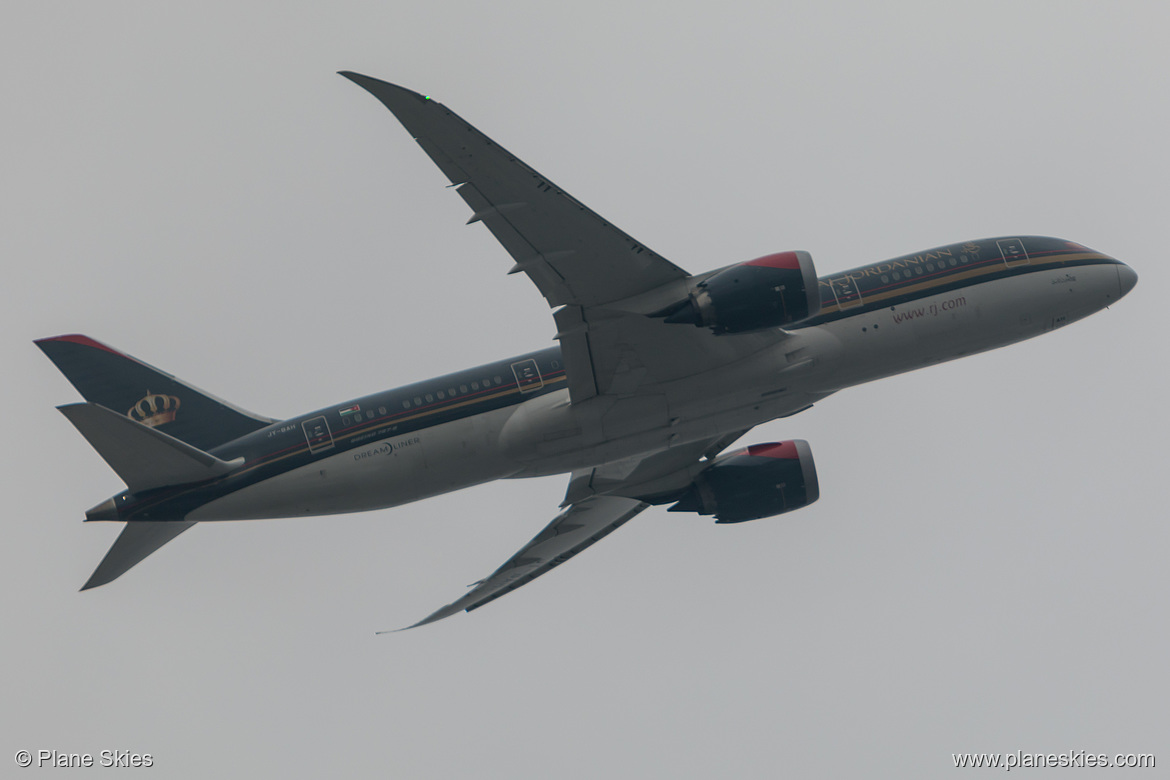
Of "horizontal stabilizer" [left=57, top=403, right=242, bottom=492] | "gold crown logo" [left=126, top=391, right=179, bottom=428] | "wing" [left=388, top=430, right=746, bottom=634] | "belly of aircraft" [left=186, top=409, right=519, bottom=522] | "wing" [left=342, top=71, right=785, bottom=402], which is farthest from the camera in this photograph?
"wing" [left=388, top=430, right=746, bottom=634]

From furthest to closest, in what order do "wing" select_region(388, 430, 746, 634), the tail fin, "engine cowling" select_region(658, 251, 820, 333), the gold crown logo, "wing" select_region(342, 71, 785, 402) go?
"wing" select_region(388, 430, 746, 634)
the gold crown logo
the tail fin
"engine cowling" select_region(658, 251, 820, 333)
"wing" select_region(342, 71, 785, 402)

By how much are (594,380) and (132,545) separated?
555 inches

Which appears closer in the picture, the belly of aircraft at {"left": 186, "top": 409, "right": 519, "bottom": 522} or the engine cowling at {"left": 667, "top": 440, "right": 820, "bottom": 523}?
the belly of aircraft at {"left": 186, "top": 409, "right": 519, "bottom": 522}

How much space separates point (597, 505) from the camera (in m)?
40.2

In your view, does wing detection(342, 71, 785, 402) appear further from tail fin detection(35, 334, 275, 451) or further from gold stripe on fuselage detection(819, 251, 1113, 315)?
tail fin detection(35, 334, 275, 451)

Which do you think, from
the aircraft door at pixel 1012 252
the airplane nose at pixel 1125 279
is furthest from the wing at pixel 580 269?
the airplane nose at pixel 1125 279

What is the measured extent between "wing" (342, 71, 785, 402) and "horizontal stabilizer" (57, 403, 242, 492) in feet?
34.9

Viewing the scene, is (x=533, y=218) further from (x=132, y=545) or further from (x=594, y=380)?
(x=132, y=545)

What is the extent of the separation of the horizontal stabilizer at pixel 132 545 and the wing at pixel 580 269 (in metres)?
12.5

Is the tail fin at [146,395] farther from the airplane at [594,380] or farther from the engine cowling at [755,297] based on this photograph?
the engine cowling at [755,297]

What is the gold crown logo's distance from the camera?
34.3 metres

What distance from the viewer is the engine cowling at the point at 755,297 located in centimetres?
3033

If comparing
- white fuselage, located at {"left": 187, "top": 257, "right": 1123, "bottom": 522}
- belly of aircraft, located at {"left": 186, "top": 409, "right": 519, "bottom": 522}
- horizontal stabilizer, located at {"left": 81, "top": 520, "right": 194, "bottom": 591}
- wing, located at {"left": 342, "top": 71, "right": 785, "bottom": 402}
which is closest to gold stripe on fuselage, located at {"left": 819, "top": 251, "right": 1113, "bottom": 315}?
white fuselage, located at {"left": 187, "top": 257, "right": 1123, "bottom": 522}

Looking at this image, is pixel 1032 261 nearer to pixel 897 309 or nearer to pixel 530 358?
pixel 897 309
